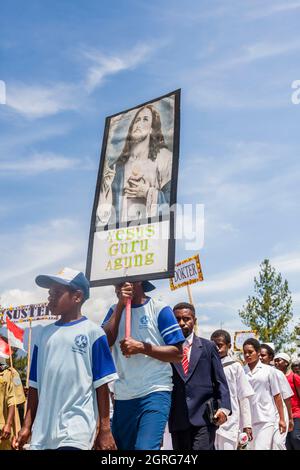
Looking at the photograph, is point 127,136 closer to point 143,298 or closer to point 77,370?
point 143,298

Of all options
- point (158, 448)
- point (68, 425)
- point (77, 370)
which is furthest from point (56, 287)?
point (158, 448)

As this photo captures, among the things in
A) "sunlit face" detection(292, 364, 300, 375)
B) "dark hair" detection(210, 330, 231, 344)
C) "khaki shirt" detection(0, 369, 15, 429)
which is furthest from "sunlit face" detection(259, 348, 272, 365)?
"khaki shirt" detection(0, 369, 15, 429)

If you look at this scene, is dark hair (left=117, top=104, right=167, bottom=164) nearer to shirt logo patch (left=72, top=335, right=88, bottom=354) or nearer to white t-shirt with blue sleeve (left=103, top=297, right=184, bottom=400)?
white t-shirt with blue sleeve (left=103, top=297, right=184, bottom=400)

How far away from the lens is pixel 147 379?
6.05m

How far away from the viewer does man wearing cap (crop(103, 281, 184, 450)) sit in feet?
19.4

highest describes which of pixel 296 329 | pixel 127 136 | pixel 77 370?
pixel 296 329

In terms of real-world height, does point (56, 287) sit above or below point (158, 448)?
above

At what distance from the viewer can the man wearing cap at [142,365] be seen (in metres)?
5.90

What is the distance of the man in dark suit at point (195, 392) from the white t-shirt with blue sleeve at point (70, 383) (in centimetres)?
220

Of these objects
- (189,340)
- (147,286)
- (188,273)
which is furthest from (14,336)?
(147,286)

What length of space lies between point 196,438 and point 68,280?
8.66ft

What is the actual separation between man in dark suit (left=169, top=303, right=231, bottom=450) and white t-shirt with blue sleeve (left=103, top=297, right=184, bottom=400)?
1295 millimetres

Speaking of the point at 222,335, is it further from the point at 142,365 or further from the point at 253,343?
the point at 142,365
